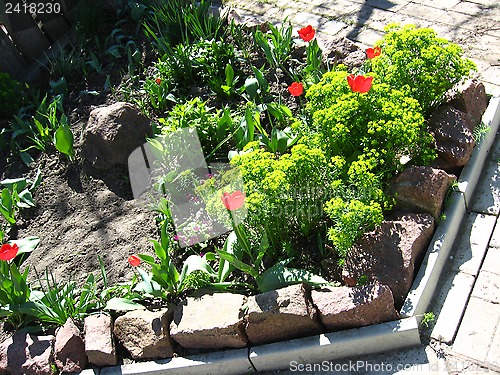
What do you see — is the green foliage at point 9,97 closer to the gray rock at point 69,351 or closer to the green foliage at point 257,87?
the green foliage at point 257,87

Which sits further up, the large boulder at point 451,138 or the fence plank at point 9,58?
the fence plank at point 9,58

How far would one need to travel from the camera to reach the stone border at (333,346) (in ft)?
10.5

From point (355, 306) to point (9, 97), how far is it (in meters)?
3.32

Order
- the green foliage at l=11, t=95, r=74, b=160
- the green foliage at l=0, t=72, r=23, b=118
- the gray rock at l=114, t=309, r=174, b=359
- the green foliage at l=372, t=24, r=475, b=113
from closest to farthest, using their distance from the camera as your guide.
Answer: the gray rock at l=114, t=309, r=174, b=359
the green foliage at l=372, t=24, r=475, b=113
the green foliage at l=11, t=95, r=74, b=160
the green foliage at l=0, t=72, r=23, b=118

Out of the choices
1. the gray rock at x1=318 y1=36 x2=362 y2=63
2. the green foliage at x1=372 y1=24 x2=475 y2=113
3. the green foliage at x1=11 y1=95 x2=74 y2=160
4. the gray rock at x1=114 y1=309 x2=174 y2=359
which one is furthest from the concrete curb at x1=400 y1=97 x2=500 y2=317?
the green foliage at x1=11 y1=95 x2=74 y2=160

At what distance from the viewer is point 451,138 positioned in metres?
3.75

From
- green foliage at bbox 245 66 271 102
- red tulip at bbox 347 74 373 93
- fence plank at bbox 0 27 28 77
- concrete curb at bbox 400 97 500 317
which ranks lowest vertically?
concrete curb at bbox 400 97 500 317

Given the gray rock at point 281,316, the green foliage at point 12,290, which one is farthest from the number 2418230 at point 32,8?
the gray rock at point 281,316

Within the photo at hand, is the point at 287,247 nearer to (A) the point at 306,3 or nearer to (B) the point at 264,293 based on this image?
(B) the point at 264,293

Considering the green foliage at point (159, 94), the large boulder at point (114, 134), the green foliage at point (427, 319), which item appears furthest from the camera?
the green foliage at point (159, 94)

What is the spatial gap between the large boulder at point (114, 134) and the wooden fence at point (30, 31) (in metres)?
1.54

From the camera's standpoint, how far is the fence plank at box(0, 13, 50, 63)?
5523mm

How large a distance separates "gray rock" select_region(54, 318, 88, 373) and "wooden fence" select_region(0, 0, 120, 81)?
2816mm

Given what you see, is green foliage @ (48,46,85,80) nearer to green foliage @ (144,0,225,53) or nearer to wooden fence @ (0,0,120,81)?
wooden fence @ (0,0,120,81)
